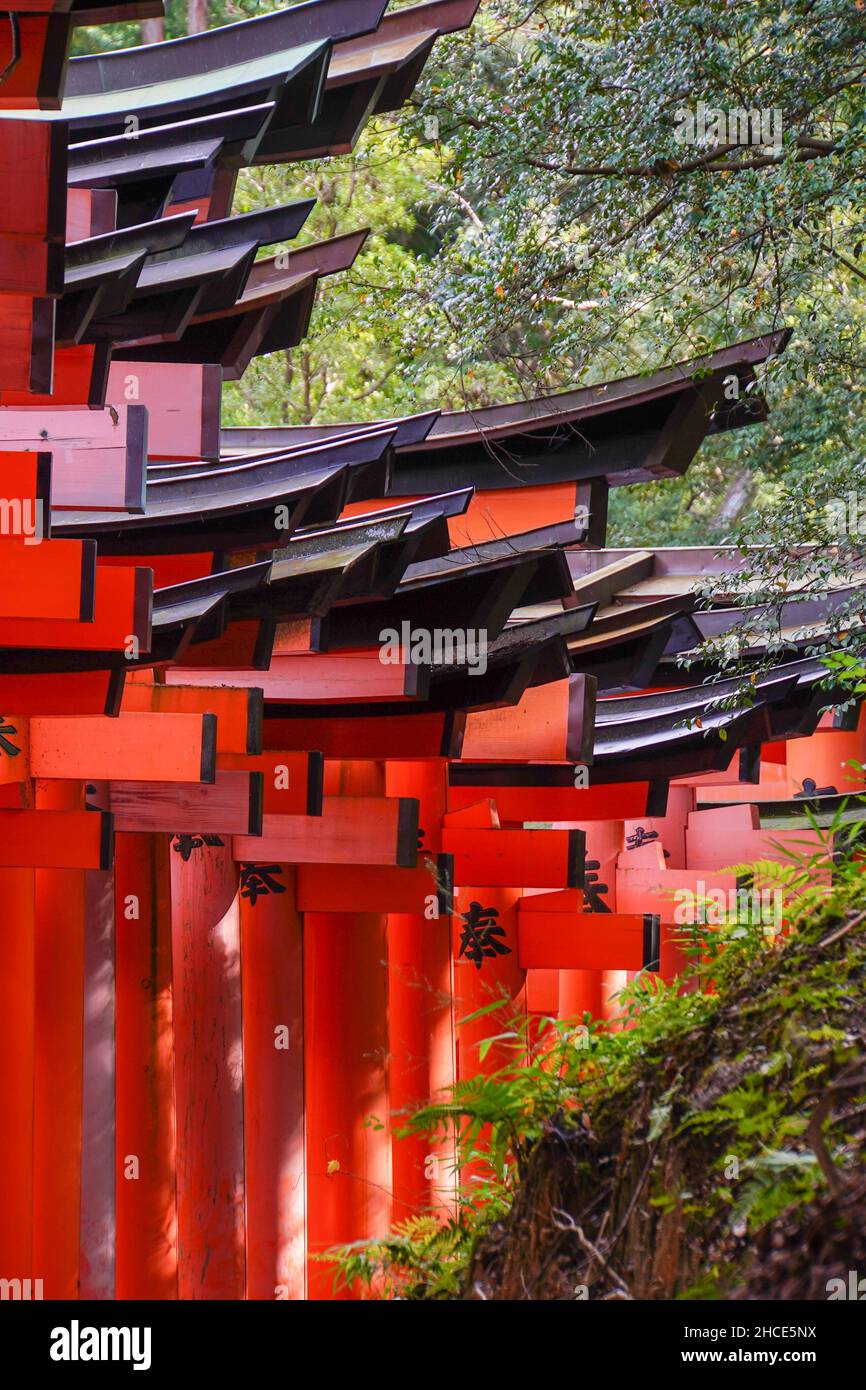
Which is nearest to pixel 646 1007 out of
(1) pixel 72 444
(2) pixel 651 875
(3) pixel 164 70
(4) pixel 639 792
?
(1) pixel 72 444

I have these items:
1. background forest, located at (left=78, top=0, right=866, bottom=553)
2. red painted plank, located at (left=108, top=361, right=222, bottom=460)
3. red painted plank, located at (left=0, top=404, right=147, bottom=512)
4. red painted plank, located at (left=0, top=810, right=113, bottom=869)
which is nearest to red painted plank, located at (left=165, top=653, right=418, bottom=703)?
red painted plank, located at (left=0, top=810, right=113, bottom=869)

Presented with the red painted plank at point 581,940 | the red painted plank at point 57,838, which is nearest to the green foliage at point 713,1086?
the red painted plank at point 57,838

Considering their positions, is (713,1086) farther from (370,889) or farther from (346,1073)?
(346,1073)

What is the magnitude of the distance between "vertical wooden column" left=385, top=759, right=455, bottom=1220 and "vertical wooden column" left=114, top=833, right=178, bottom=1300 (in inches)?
66.9

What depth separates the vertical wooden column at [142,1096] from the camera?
707 cm

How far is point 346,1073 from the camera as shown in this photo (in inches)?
322

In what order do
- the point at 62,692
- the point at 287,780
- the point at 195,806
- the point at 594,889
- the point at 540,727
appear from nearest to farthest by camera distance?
the point at 62,692 < the point at 195,806 < the point at 287,780 < the point at 540,727 < the point at 594,889

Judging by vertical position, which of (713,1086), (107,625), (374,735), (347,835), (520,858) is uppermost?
(374,735)

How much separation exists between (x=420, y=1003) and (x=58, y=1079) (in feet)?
9.08

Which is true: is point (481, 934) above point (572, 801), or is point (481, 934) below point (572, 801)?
below

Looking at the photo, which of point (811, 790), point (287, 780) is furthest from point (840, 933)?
point (811, 790)

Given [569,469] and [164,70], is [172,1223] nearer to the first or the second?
[569,469]

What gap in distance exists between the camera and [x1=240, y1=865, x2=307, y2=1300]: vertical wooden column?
Result: 770 cm

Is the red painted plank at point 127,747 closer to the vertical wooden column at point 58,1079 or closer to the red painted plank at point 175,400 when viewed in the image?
the vertical wooden column at point 58,1079
